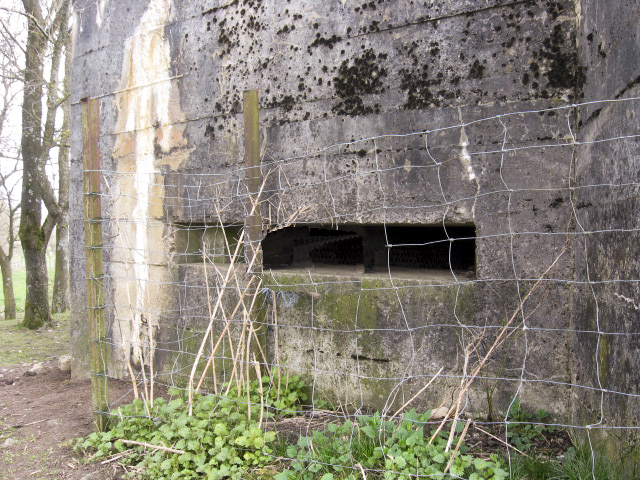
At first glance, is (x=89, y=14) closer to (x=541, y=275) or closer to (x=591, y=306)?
(x=541, y=275)

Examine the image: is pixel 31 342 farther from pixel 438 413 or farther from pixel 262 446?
pixel 438 413

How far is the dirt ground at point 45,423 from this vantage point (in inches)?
126

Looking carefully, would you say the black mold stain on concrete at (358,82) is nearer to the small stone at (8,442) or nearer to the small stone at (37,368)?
the small stone at (8,442)

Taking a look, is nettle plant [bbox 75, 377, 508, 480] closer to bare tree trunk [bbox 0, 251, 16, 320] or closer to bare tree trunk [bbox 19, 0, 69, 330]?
bare tree trunk [bbox 19, 0, 69, 330]

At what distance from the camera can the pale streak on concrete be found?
14.7ft

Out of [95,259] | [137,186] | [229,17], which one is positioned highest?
[229,17]

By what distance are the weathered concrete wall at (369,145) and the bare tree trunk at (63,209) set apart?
220 inches

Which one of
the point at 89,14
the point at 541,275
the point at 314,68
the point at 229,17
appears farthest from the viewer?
→ the point at 89,14

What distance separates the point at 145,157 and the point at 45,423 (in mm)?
2301

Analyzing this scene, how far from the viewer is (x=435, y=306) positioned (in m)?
3.33

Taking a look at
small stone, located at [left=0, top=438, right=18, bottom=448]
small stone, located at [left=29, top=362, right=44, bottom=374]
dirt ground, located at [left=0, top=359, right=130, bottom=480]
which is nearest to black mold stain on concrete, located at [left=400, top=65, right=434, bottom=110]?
dirt ground, located at [left=0, top=359, right=130, bottom=480]

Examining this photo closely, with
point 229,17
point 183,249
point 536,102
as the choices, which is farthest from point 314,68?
point 183,249

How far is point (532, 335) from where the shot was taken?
311 cm

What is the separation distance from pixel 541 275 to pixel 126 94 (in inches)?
151
